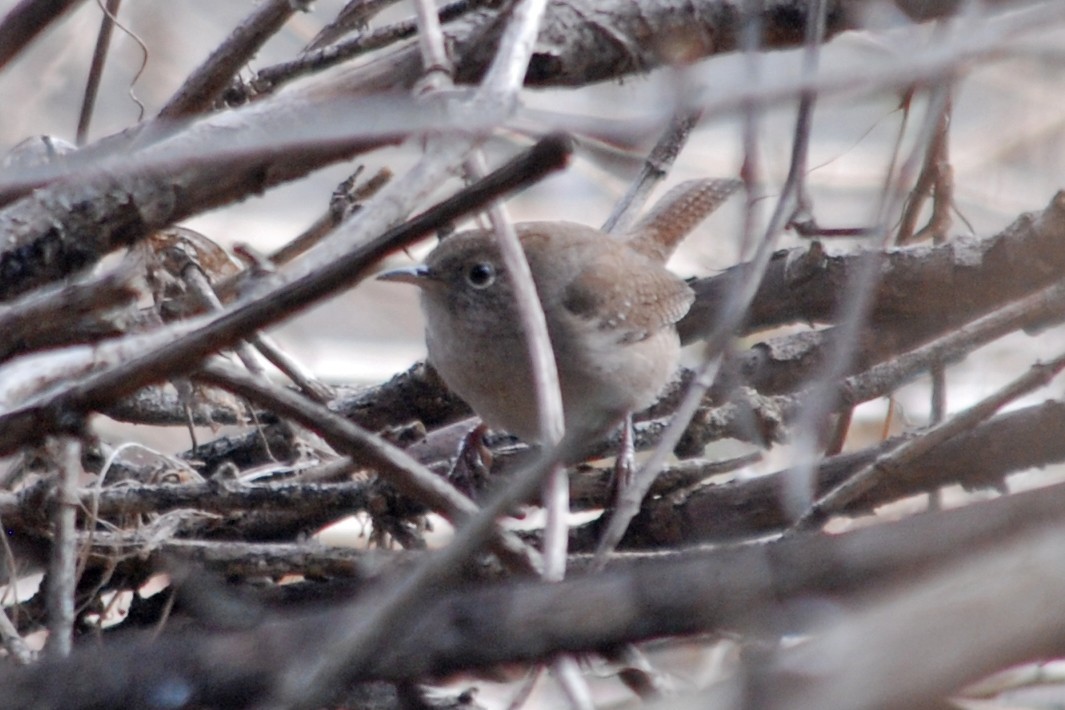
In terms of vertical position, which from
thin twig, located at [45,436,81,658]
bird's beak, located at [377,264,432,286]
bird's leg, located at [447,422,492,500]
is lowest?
thin twig, located at [45,436,81,658]

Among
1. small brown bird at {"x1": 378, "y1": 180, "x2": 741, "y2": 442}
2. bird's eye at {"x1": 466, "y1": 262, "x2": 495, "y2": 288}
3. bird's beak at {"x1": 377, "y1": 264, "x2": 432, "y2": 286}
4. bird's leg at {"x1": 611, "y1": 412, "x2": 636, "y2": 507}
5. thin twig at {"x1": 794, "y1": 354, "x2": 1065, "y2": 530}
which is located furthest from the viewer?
bird's eye at {"x1": 466, "y1": 262, "x2": 495, "y2": 288}

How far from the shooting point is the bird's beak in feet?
9.51

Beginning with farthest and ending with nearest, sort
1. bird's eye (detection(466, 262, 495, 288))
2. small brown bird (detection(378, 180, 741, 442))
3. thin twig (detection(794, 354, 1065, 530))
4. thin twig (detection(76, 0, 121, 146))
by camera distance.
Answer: bird's eye (detection(466, 262, 495, 288))
small brown bird (detection(378, 180, 741, 442))
thin twig (detection(76, 0, 121, 146))
thin twig (detection(794, 354, 1065, 530))

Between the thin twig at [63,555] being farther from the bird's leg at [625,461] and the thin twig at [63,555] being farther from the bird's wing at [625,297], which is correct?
the bird's wing at [625,297]

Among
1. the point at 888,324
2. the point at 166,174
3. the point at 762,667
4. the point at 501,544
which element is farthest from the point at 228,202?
the point at 762,667

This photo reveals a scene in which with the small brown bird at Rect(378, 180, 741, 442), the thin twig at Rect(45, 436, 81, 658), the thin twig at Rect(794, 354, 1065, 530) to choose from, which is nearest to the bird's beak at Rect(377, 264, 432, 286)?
the small brown bird at Rect(378, 180, 741, 442)

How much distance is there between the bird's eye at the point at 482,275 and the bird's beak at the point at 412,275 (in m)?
0.10

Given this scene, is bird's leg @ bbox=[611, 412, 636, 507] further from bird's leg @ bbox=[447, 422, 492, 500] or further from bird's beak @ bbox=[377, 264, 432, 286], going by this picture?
bird's beak @ bbox=[377, 264, 432, 286]

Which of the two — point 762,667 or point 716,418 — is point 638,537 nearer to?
point 716,418

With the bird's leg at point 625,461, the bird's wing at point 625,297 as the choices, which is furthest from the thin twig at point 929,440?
the bird's wing at point 625,297

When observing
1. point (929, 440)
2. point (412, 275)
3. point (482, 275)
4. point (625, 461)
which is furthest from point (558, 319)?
point (929, 440)

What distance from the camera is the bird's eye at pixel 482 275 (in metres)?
3.01

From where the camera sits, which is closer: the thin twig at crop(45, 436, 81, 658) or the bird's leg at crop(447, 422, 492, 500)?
the thin twig at crop(45, 436, 81, 658)

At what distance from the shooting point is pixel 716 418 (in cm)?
220
